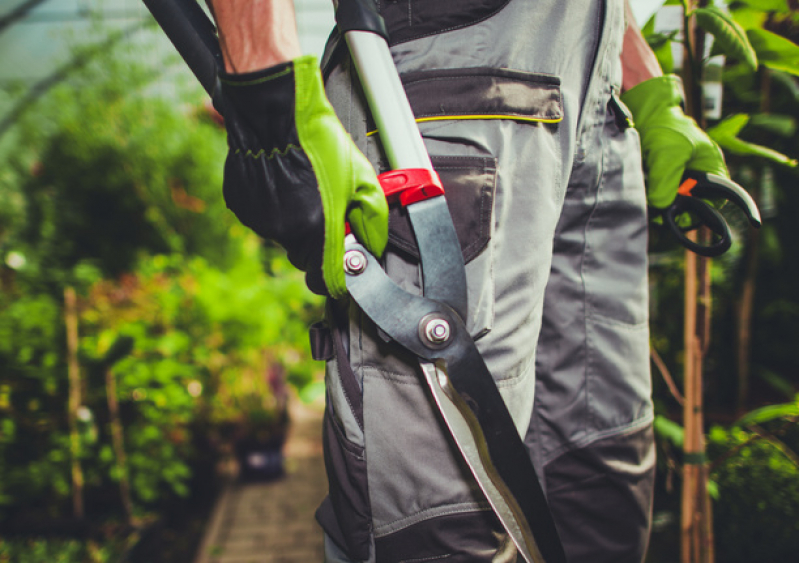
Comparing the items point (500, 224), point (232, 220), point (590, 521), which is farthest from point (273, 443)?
point (500, 224)

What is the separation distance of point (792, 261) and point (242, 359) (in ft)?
9.41

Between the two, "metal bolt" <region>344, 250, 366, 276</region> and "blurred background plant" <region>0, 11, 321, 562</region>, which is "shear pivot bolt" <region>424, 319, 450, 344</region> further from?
"blurred background plant" <region>0, 11, 321, 562</region>

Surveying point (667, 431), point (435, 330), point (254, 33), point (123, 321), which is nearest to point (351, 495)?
point (435, 330)

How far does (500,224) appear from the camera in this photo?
0.73 meters

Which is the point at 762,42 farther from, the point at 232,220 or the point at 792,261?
the point at 232,220

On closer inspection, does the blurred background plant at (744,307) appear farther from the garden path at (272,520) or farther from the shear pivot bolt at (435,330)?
the garden path at (272,520)

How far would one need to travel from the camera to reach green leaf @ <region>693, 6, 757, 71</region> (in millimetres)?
1000

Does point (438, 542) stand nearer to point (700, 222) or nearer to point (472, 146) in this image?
point (472, 146)

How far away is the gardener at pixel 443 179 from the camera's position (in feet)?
2.03

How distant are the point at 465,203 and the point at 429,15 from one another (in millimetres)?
305

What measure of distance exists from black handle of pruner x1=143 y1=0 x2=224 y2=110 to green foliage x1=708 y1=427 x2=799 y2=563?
5.22ft

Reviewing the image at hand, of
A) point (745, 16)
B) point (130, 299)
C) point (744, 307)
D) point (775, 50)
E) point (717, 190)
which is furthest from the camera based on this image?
point (130, 299)

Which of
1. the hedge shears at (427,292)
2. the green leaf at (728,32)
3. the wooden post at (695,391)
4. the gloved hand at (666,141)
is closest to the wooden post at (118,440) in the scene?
the hedge shears at (427,292)

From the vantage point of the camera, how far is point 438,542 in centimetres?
71
